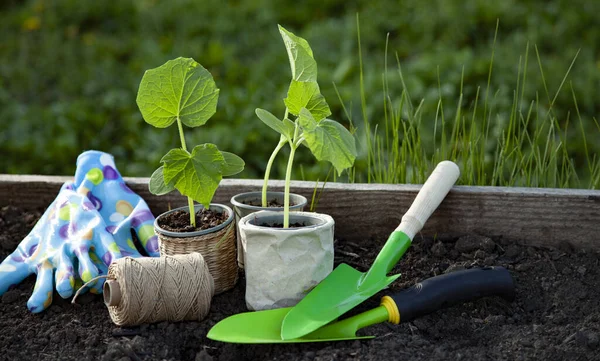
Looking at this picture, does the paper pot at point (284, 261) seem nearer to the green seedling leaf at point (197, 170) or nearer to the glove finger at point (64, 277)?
the green seedling leaf at point (197, 170)

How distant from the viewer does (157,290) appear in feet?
4.55

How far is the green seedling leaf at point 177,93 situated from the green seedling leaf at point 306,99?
0.19 meters

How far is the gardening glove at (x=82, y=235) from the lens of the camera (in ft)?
5.18

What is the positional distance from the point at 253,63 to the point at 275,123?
2.50 m

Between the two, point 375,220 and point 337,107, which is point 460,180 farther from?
point 337,107

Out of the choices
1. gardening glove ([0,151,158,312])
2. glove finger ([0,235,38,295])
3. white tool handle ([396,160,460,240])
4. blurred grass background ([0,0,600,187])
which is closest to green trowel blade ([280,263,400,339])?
white tool handle ([396,160,460,240])

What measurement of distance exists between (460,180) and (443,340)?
0.63 meters

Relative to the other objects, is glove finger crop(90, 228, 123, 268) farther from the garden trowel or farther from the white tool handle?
the white tool handle

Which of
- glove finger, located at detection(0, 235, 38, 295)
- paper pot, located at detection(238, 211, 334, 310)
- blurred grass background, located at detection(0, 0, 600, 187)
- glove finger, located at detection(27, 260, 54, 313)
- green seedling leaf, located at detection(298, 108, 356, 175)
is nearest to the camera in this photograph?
green seedling leaf, located at detection(298, 108, 356, 175)

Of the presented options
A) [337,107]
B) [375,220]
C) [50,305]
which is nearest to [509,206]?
[375,220]

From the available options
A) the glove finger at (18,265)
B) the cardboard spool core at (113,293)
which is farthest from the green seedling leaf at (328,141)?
the glove finger at (18,265)

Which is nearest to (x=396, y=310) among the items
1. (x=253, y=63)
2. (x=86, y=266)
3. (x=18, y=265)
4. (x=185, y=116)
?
(x=185, y=116)

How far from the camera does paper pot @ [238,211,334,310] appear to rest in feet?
4.56

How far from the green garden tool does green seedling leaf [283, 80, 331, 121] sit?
0.42 metres
